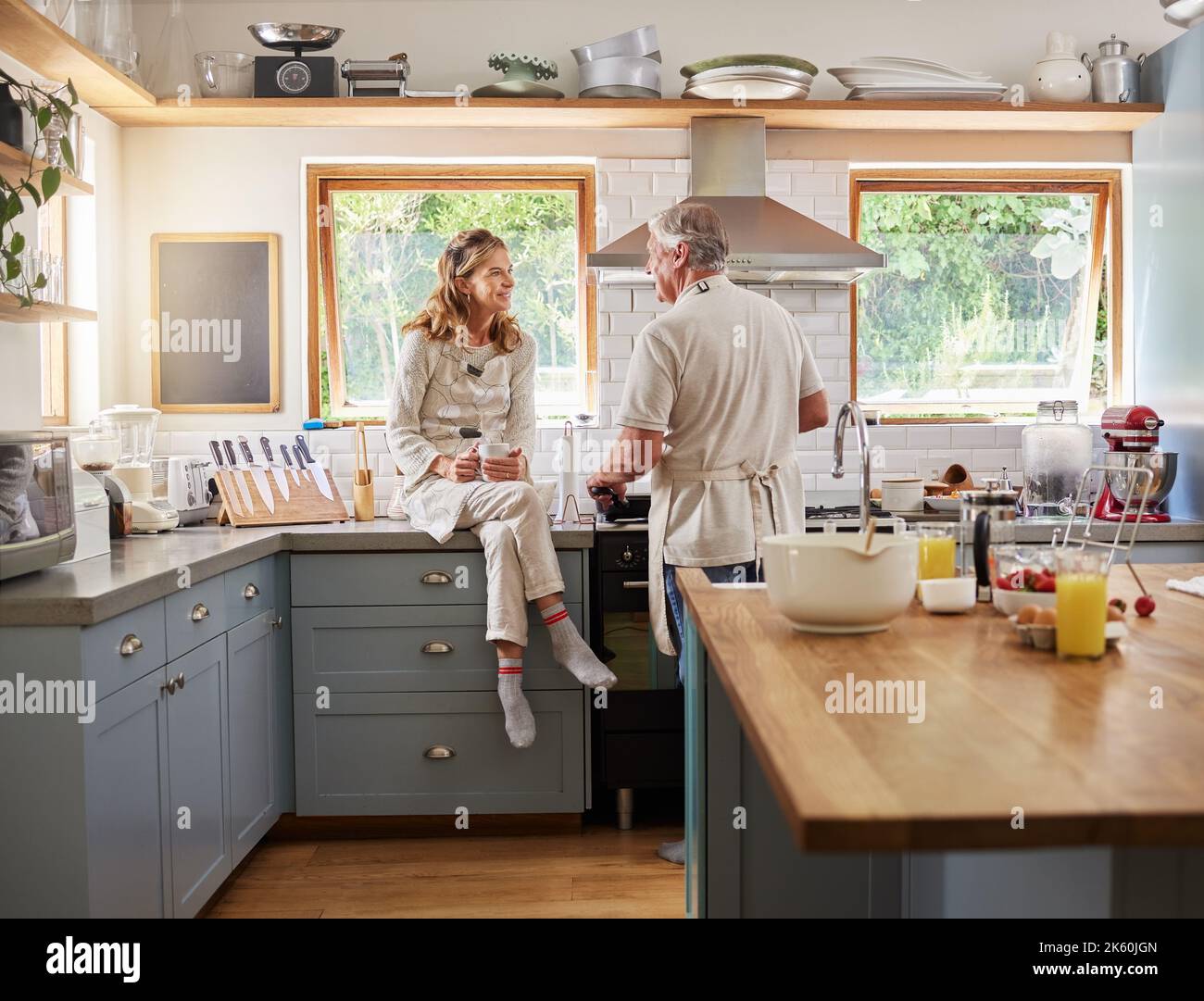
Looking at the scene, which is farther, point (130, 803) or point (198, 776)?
point (198, 776)

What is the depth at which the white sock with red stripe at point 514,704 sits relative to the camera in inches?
130

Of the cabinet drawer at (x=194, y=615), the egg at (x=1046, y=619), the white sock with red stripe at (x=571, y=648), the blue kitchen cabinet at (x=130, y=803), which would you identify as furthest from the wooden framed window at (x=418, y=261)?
the egg at (x=1046, y=619)

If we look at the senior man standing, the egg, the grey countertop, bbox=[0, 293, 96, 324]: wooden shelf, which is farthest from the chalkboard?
the egg

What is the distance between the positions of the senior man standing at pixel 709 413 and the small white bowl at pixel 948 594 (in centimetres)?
111

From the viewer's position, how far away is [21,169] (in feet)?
9.30

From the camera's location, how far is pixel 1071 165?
4262mm

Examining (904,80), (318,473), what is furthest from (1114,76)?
(318,473)

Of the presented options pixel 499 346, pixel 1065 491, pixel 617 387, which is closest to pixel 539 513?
pixel 499 346

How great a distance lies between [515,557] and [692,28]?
2.10 meters

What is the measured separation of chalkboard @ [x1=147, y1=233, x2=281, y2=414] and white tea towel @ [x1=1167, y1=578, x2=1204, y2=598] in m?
3.03

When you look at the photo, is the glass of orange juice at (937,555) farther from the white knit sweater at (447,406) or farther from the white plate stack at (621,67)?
the white plate stack at (621,67)

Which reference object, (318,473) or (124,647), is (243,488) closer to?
(318,473)
